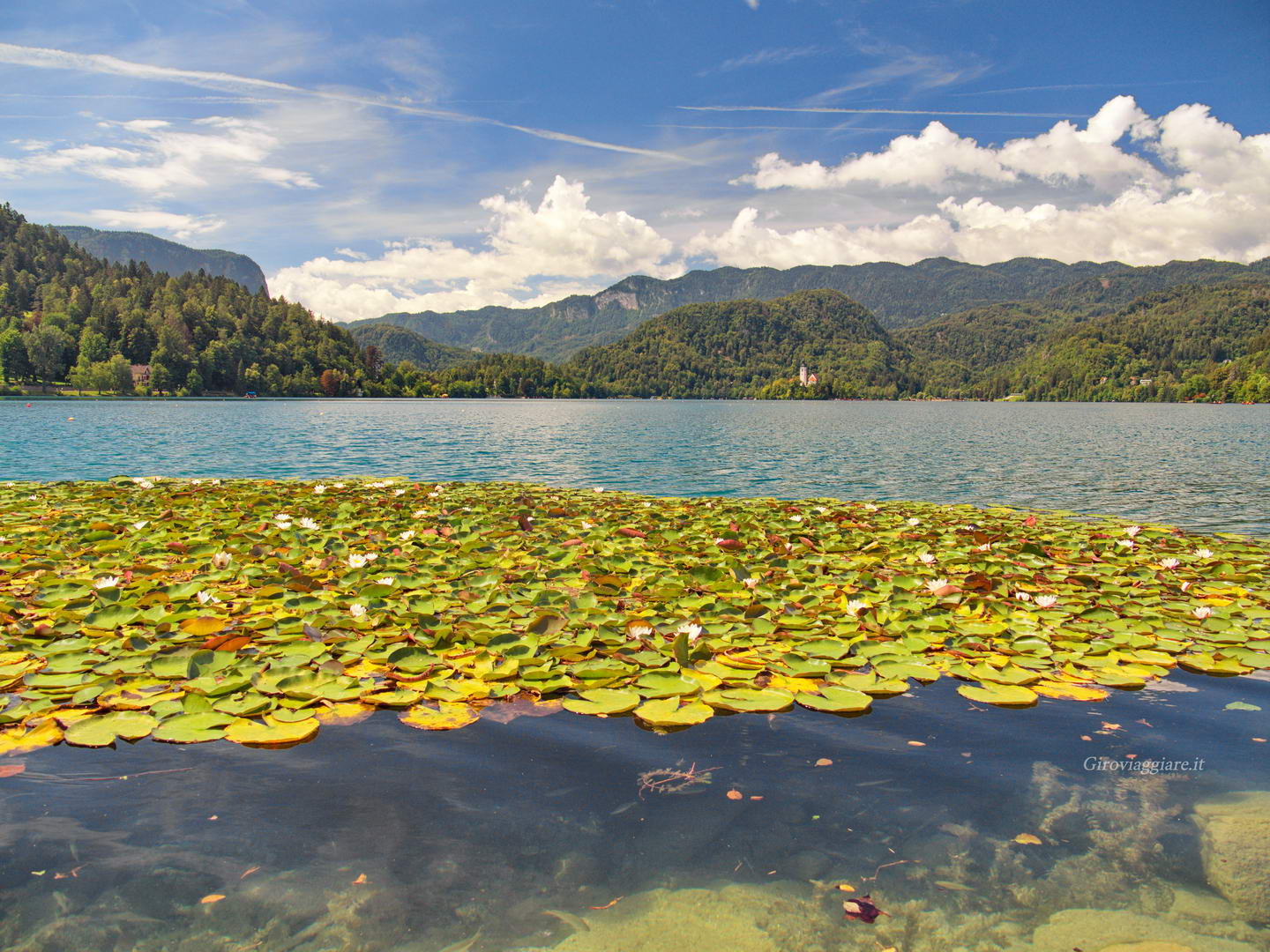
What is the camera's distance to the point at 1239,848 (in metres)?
3.96

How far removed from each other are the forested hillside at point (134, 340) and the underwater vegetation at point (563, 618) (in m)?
176

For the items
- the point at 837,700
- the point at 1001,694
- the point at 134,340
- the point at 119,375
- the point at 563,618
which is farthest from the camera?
the point at 134,340

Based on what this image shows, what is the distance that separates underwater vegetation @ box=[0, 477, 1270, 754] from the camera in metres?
5.64

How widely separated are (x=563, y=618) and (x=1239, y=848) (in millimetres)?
5553

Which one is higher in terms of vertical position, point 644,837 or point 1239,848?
point 1239,848

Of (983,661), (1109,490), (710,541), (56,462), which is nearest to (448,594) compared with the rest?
(710,541)

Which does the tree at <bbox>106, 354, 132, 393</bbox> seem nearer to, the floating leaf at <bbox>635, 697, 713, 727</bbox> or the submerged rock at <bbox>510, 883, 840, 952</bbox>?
the floating leaf at <bbox>635, 697, 713, 727</bbox>

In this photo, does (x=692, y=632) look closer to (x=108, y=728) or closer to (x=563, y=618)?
A: (x=563, y=618)

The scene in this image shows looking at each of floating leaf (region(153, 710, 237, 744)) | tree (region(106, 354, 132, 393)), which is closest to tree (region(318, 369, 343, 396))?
tree (region(106, 354, 132, 393))

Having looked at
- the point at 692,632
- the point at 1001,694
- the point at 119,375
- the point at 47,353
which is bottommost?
the point at 1001,694

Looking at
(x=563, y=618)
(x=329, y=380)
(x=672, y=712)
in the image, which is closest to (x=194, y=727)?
(x=563, y=618)

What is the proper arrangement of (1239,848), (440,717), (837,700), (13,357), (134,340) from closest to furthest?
1. (1239,848)
2. (440,717)
3. (837,700)
4. (13,357)
5. (134,340)

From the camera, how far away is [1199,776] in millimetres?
4836

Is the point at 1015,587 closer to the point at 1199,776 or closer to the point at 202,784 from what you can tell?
the point at 1199,776
